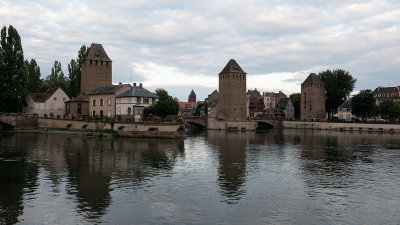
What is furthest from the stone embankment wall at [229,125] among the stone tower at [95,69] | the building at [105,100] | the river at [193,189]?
the river at [193,189]

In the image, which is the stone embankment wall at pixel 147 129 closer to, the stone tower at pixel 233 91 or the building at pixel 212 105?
the stone tower at pixel 233 91

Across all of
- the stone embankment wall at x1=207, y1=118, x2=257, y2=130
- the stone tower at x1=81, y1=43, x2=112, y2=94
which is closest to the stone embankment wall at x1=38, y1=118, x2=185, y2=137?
the stone tower at x1=81, y1=43, x2=112, y2=94

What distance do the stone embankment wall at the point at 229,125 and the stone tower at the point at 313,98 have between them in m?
28.7

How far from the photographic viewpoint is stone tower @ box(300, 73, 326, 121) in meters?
111

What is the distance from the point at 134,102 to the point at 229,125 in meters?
36.6

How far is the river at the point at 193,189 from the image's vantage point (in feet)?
54.3

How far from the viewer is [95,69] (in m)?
80.6

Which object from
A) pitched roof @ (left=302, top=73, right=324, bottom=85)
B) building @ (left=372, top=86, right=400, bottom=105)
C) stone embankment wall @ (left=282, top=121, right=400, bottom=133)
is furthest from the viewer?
building @ (left=372, top=86, right=400, bottom=105)

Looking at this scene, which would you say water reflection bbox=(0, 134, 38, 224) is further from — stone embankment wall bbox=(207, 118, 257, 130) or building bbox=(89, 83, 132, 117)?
stone embankment wall bbox=(207, 118, 257, 130)

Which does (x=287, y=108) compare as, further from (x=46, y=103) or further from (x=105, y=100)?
(x=46, y=103)

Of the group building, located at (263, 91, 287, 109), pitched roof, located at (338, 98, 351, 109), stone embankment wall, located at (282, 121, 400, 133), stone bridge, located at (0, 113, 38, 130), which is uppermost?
building, located at (263, 91, 287, 109)

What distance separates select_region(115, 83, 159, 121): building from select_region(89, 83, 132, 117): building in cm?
160

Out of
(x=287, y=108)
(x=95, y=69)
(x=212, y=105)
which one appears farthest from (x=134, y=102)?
(x=287, y=108)

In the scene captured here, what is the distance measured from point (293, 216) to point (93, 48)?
74.5 meters
